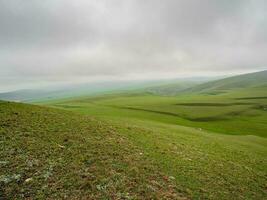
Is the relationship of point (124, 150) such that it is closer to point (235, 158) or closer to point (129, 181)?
point (129, 181)

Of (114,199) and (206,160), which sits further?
(206,160)

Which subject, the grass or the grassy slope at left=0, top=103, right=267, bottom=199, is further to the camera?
the grassy slope at left=0, top=103, right=267, bottom=199

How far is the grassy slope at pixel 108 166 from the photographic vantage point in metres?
13.2

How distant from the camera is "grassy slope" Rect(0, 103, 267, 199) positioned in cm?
1318

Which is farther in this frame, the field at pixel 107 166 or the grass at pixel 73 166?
the field at pixel 107 166

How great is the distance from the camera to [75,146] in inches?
727

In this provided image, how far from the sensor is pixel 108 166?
15.5 metres

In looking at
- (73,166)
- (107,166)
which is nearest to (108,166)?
(107,166)

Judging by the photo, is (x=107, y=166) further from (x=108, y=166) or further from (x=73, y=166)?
(x=73, y=166)

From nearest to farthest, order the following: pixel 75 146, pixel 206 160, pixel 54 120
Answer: pixel 75 146
pixel 206 160
pixel 54 120

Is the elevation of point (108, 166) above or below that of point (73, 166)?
below

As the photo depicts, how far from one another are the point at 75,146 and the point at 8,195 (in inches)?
Result: 254

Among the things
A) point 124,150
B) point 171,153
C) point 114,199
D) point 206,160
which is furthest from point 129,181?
point 206,160

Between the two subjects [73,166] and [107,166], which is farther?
[107,166]
